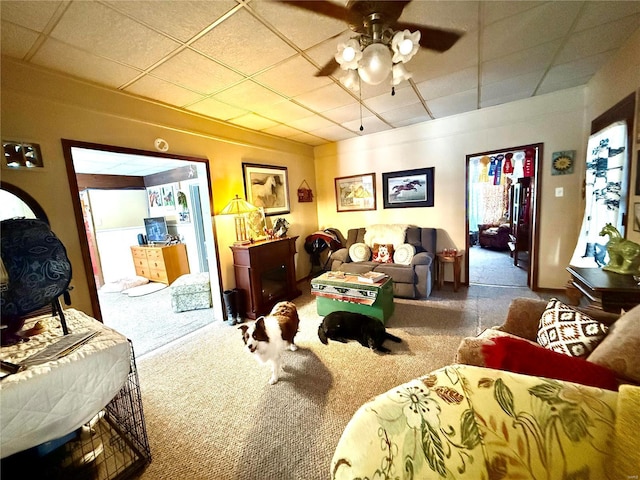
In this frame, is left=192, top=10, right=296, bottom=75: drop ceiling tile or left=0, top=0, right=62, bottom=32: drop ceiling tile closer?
left=0, top=0, right=62, bottom=32: drop ceiling tile

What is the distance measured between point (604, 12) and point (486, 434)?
8.69ft

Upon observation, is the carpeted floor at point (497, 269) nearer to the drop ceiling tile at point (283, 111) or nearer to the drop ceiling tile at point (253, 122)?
the drop ceiling tile at point (283, 111)

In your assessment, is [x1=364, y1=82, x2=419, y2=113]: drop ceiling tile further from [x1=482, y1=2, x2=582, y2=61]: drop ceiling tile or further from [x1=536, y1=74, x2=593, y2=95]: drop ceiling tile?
[x1=536, y1=74, x2=593, y2=95]: drop ceiling tile

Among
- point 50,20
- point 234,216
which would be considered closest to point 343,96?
point 234,216

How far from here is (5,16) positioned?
1291mm

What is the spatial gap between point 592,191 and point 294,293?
146 inches

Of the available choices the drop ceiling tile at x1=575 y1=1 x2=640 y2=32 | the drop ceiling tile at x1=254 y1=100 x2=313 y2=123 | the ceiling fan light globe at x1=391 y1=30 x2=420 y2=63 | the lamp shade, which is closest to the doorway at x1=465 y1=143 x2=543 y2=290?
the drop ceiling tile at x1=575 y1=1 x2=640 y2=32

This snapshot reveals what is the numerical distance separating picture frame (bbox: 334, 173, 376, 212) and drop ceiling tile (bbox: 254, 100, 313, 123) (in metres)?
1.68

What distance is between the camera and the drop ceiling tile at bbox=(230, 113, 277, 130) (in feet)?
10.00

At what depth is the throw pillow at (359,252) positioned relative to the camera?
3.86m

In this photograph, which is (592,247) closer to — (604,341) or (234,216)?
(604,341)

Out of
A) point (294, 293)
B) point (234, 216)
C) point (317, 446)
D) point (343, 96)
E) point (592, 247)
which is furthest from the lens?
point (294, 293)

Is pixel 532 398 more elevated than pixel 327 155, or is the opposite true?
pixel 327 155

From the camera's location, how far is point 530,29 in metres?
1.72
